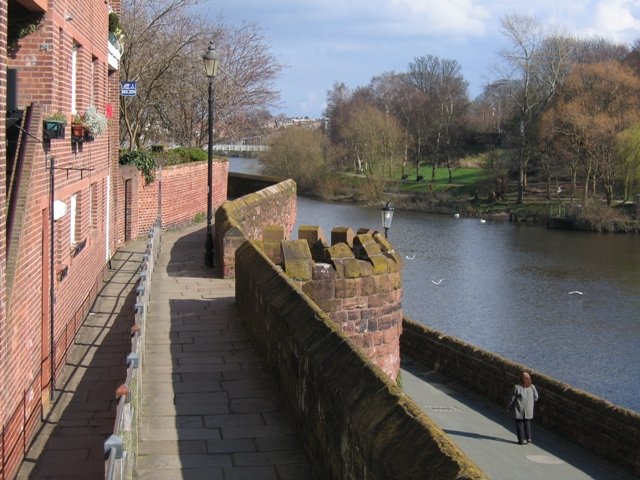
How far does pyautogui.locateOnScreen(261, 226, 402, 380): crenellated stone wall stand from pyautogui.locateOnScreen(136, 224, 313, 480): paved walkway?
3.70ft

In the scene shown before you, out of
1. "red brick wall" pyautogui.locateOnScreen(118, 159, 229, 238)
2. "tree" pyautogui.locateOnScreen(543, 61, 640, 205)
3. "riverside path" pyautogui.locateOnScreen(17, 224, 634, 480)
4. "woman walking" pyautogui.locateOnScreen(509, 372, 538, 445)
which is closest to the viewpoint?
"riverside path" pyautogui.locateOnScreen(17, 224, 634, 480)

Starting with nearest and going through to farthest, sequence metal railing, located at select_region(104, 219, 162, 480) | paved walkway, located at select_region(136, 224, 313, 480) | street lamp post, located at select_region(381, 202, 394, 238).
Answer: metal railing, located at select_region(104, 219, 162, 480) < paved walkway, located at select_region(136, 224, 313, 480) < street lamp post, located at select_region(381, 202, 394, 238)

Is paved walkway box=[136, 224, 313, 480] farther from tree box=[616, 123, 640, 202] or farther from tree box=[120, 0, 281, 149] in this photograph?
tree box=[616, 123, 640, 202]

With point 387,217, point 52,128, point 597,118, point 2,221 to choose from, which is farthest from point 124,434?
point 597,118

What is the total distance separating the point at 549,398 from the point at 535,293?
20433 millimetres

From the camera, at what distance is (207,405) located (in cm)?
820

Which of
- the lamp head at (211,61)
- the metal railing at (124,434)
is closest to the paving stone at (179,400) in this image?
the metal railing at (124,434)

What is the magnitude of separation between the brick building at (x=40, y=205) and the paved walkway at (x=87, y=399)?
7.5 inches

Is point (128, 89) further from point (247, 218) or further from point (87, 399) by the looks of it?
point (87, 399)

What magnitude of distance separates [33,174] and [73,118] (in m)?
3.87

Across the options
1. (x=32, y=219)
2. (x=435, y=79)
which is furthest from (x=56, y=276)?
(x=435, y=79)

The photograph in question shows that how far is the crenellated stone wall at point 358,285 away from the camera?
33.3 feet

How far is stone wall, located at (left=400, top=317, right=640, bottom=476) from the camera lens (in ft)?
51.4

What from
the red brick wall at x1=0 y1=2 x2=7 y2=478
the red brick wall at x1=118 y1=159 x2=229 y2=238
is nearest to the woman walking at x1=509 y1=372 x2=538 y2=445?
the red brick wall at x1=0 y1=2 x2=7 y2=478
